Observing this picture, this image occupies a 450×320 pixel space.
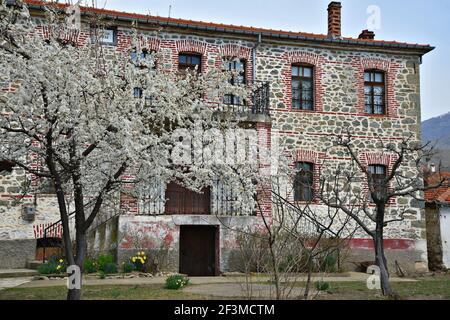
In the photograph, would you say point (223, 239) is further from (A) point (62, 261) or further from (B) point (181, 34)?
(B) point (181, 34)

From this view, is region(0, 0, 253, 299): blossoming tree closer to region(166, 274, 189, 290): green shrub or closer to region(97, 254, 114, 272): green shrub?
region(166, 274, 189, 290): green shrub

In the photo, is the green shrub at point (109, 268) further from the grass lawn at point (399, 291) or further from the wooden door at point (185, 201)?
the grass lawn at point (399, 291)

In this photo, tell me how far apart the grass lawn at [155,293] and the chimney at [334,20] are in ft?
32.5

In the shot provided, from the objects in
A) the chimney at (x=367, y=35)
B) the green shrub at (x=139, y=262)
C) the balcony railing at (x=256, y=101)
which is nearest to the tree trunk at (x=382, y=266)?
the green shrub at (x=139, y=262)

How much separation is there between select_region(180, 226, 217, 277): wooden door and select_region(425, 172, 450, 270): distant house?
777 centimetres

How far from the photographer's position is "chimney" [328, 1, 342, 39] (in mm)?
18969

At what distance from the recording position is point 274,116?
17.6 meters

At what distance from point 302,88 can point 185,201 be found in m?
5.72

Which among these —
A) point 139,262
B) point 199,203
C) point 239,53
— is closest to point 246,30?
point 239,53

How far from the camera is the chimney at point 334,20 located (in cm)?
1897

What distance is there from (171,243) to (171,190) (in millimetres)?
1680

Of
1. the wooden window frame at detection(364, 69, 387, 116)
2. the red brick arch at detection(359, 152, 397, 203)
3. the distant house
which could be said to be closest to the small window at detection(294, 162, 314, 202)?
the red brick arch at detection(359, 152, 397, 203)
